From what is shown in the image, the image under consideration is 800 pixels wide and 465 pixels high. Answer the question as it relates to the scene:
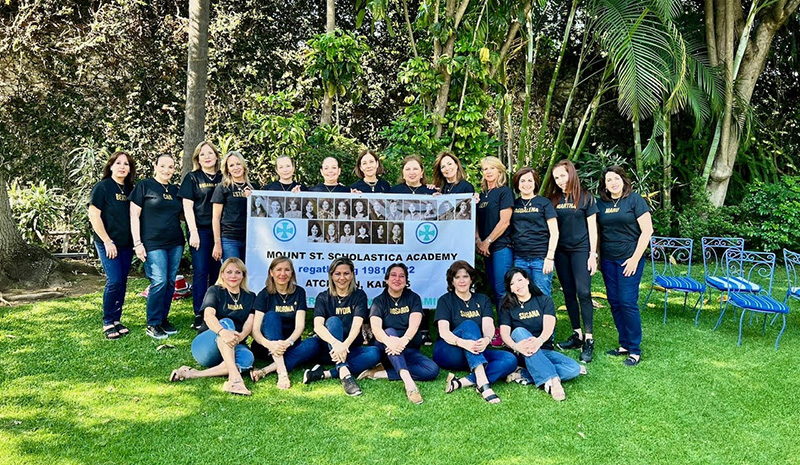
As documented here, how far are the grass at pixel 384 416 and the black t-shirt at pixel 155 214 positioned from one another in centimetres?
83

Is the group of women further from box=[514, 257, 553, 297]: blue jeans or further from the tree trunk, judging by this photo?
the tree trunk

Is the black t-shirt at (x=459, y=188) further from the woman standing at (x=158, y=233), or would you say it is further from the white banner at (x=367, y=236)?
the woman standing at (x=158, y=233)

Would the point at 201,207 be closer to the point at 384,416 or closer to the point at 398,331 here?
the point at 398,331

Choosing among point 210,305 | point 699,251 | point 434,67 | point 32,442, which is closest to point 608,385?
point 210,305

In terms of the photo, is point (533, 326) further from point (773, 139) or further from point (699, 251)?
point (773, 139)

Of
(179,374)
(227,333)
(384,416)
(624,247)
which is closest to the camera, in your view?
(384,416)

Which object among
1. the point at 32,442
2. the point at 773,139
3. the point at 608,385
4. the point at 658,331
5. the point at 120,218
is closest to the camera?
the point at 32,442

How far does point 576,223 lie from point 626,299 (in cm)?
67

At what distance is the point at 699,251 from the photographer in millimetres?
8938

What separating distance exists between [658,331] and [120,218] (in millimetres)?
4796

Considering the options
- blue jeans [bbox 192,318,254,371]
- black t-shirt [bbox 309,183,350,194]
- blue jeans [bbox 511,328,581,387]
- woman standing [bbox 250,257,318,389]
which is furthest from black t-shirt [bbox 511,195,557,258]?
blue jeans [bbox 192,318,254,371]

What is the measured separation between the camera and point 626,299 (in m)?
4.05

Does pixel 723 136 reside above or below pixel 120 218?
above

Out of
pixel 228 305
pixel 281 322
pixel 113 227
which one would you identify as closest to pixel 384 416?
pixel 281 322
